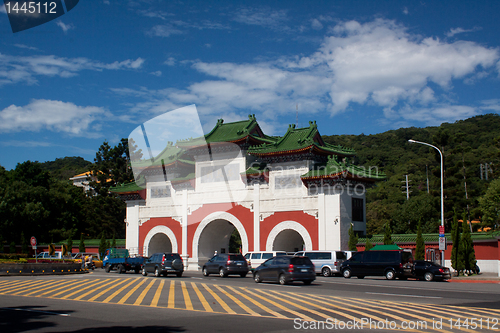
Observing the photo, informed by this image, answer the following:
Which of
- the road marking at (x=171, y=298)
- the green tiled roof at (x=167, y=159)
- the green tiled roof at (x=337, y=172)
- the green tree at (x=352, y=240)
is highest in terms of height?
the green tiled roof at (x=167, y=159)

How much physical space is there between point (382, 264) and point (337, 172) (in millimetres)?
10300

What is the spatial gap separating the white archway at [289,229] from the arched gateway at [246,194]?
0.08 metres

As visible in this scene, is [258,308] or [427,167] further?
[427,167]

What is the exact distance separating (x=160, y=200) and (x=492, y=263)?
3097 centimetres

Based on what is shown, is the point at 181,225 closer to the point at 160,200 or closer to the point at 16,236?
the point at 160,200

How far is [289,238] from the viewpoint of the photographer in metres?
42.4

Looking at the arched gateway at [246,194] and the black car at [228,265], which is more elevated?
the arched gateway at [246,194]

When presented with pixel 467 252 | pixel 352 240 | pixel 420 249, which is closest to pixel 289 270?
pixel 467 252

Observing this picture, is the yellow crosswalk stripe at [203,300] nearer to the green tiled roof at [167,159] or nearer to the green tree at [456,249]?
the green tree at [456,249]

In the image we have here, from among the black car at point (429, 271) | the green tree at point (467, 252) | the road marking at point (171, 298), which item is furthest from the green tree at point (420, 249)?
the road marking at point (171, 298)

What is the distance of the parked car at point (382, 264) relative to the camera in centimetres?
2714

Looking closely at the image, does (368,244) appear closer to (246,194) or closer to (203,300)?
(246,194)

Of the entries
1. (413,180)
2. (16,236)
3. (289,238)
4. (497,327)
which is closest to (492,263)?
(289,238)

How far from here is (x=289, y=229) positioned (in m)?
40.3
